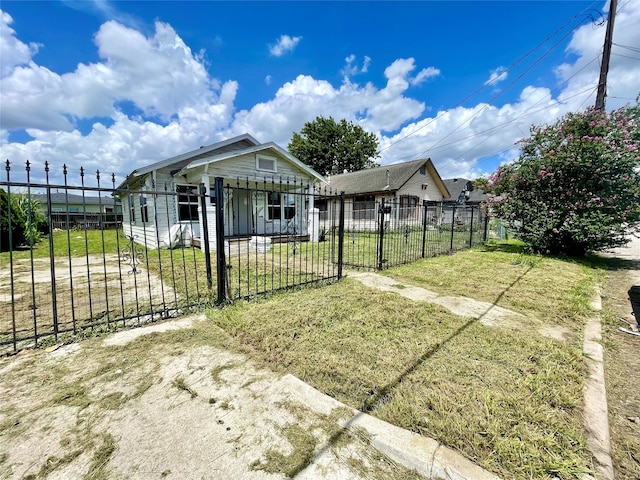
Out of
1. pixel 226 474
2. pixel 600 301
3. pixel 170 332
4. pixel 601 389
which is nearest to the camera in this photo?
pixel 226 474

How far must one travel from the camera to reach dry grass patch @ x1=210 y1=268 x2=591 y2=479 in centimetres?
161

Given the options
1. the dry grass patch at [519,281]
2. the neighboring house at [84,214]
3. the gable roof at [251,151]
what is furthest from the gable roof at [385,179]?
the neighboring house at [84,214]

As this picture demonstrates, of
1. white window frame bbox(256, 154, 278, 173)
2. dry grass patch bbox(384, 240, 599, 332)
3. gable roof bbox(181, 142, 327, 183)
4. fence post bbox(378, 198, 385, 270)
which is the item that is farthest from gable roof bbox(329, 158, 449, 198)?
fence post bbox(378, 198, 385, 270)

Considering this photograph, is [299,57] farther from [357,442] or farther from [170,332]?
[357,442]

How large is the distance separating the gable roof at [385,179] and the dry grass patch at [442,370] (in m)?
15.1

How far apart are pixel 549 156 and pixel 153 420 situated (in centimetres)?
1082

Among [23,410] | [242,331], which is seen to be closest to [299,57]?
[242,331]

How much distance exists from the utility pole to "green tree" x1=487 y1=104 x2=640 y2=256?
1158mm

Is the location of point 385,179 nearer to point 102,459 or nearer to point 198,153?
point 198,153

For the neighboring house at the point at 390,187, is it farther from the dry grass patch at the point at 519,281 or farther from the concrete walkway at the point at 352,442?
the concrete walkway at the point at 352,442

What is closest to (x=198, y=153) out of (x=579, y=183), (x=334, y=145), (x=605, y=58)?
(x=579, y=183)

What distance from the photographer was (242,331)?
3.14m

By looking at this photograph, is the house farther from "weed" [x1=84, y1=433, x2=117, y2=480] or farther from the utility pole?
the utility pole

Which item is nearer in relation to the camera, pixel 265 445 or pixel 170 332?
pixel 265 445
